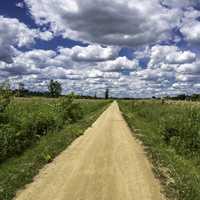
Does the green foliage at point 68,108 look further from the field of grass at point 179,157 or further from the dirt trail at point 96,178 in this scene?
the dirt trail at point 96,178

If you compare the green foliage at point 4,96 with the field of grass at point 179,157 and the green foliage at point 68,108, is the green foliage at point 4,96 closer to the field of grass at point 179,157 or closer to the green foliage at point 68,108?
the field of grass at point 179,157

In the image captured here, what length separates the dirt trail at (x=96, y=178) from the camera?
8.96 meters

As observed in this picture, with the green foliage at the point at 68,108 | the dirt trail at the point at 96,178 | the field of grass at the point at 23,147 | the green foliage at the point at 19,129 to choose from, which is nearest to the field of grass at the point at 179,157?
the dirt trail at the point at 96,178

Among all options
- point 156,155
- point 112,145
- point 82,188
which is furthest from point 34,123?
point 82,188

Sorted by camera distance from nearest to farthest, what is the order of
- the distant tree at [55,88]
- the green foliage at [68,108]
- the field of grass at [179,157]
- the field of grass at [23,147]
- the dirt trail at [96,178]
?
the dirt trail at [96,178], the field of grass at [179,157], the field of grass at [23,147], the green foliage at [68,108], the distant tree at [55,88]

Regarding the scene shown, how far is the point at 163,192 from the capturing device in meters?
9.39

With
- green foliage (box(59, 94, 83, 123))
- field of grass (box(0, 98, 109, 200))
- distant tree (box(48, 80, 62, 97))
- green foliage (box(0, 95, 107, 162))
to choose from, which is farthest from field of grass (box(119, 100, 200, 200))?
distant tree (box(48, 80, 62, 97))

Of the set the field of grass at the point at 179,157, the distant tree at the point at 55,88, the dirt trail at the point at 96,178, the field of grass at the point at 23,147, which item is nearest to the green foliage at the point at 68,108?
the field of grass at the point at 23,147

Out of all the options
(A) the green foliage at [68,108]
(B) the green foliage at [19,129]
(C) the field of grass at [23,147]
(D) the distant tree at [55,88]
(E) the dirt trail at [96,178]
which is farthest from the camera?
(D) the distant tree at [55,88]

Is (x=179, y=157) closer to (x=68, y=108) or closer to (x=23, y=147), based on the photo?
(x=23, y=147)

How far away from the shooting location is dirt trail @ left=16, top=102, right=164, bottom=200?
29.4ft

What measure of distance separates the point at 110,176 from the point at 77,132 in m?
12.7

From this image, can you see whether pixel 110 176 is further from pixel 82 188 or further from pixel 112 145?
pixel 112 145

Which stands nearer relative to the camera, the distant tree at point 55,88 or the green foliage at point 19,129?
the green foliage at point 19,129
